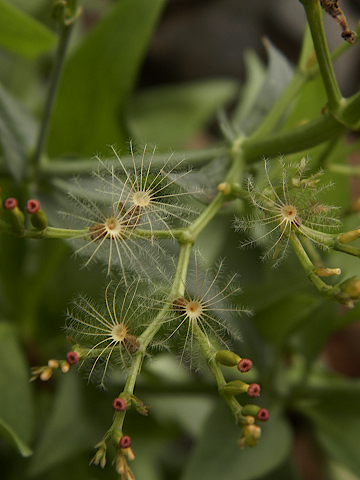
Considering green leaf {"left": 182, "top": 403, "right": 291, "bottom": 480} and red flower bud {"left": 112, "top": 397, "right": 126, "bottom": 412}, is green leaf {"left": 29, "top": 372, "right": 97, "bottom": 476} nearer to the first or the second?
green leaf {"left": 182, "top": 403, "right": 291, "bottom": 480}

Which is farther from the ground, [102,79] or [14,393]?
[102,79]

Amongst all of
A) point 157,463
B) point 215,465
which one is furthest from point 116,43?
point 157,463

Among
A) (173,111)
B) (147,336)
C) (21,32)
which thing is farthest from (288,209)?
(173,111)

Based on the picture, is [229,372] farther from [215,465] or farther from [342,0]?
→ [342,0]

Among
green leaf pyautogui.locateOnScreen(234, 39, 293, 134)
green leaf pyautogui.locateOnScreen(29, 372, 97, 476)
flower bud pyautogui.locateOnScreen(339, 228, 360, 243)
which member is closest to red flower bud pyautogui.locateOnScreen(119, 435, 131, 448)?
flower bud pyautogui.locateOnScreen(339, 228, 360, 243)

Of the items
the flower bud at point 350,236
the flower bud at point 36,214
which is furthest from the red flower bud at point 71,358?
the flower bud at point 350,236

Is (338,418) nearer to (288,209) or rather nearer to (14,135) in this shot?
(288,209)
